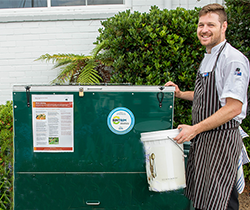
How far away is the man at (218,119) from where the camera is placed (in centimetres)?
166

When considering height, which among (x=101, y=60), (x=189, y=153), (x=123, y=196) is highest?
(x=101, y=60)

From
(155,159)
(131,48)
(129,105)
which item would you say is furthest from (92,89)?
(131,48)

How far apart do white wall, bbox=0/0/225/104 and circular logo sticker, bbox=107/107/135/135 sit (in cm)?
298

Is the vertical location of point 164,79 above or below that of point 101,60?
below

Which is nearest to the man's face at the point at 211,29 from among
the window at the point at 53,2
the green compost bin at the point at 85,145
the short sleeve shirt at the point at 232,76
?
the short sleeve shirt at the point at 232,76

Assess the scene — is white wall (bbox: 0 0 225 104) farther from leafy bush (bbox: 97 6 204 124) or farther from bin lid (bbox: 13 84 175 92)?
bin lid (bbox: 13 84 175 92)

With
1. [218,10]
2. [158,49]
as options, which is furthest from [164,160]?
[158,49]

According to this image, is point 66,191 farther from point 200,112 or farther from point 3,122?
point 3,122

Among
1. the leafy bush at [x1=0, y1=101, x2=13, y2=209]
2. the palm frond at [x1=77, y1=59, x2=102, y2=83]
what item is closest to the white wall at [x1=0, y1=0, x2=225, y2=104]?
the palm frond at [x1=77, y1=59, x2=102, y2=83]

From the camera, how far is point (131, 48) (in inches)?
131

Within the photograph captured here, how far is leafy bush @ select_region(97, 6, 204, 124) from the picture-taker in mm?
3158

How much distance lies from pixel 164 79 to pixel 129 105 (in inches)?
55.9

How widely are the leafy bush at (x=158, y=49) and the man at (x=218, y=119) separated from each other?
4.28ft

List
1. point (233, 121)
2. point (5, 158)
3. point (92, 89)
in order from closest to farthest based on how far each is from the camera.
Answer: point (233, 121) → point (92, 89) → point (5, 158)
